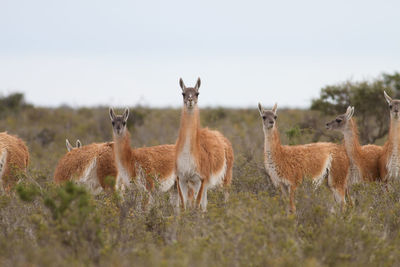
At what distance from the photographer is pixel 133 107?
23703 millimetres

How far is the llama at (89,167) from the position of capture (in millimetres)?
7440

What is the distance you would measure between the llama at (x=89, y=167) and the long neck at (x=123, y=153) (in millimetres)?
199

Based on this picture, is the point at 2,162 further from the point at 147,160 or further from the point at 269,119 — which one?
the point at 269,119

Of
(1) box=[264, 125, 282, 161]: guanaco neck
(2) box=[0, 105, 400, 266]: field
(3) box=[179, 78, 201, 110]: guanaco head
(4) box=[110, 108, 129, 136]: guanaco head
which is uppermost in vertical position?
(3) box=[179, 78, 201, 110]: guanaco head

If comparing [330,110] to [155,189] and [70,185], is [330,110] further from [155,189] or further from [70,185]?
[70,185]

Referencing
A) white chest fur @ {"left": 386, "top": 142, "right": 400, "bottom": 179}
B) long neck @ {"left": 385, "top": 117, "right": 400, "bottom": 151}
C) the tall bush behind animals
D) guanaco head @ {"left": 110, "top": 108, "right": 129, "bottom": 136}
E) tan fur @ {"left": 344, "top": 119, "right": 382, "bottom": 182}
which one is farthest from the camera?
the tall bush behind animals

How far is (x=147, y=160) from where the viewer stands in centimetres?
793

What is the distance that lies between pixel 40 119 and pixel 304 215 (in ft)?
73.9

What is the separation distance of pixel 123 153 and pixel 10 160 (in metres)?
1.86

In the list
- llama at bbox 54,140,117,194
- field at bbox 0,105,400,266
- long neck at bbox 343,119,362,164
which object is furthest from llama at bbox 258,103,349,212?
llama at bbox 54,140,117,194

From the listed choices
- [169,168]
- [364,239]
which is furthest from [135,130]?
[364,239]

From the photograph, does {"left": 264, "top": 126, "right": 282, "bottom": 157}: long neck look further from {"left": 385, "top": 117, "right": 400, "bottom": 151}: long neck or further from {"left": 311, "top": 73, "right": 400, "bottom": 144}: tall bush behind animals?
{"left": 311, "top": 73, "right": 400, "bottom": 144}: tall bush behind animals

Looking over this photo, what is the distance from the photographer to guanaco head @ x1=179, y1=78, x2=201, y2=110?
7.34 m

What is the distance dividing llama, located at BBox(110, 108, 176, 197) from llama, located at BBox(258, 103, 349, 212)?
1.62 metres
